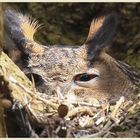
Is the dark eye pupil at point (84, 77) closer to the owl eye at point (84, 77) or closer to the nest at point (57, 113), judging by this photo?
the owl eye at point (84, 77)

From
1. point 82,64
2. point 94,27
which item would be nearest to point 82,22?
point 94,27

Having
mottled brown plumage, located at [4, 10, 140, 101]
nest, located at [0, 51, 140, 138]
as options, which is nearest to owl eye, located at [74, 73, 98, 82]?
mottled brown plumage, located at [4, 10, 140, 101]

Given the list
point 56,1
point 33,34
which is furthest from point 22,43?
point 56,1

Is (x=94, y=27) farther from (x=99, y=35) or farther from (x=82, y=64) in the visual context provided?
(x=82, y=64)

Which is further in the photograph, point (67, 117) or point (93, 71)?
point (93, 71)

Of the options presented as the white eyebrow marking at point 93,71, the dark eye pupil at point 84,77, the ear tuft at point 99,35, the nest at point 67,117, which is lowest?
the nest at point 67,117

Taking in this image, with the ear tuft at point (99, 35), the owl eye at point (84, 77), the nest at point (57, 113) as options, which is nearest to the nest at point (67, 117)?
the nest at point (57, 113)

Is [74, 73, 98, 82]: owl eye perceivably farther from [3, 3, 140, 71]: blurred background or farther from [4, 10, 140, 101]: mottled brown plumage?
[3, 3, 140, 71]: blurred background
